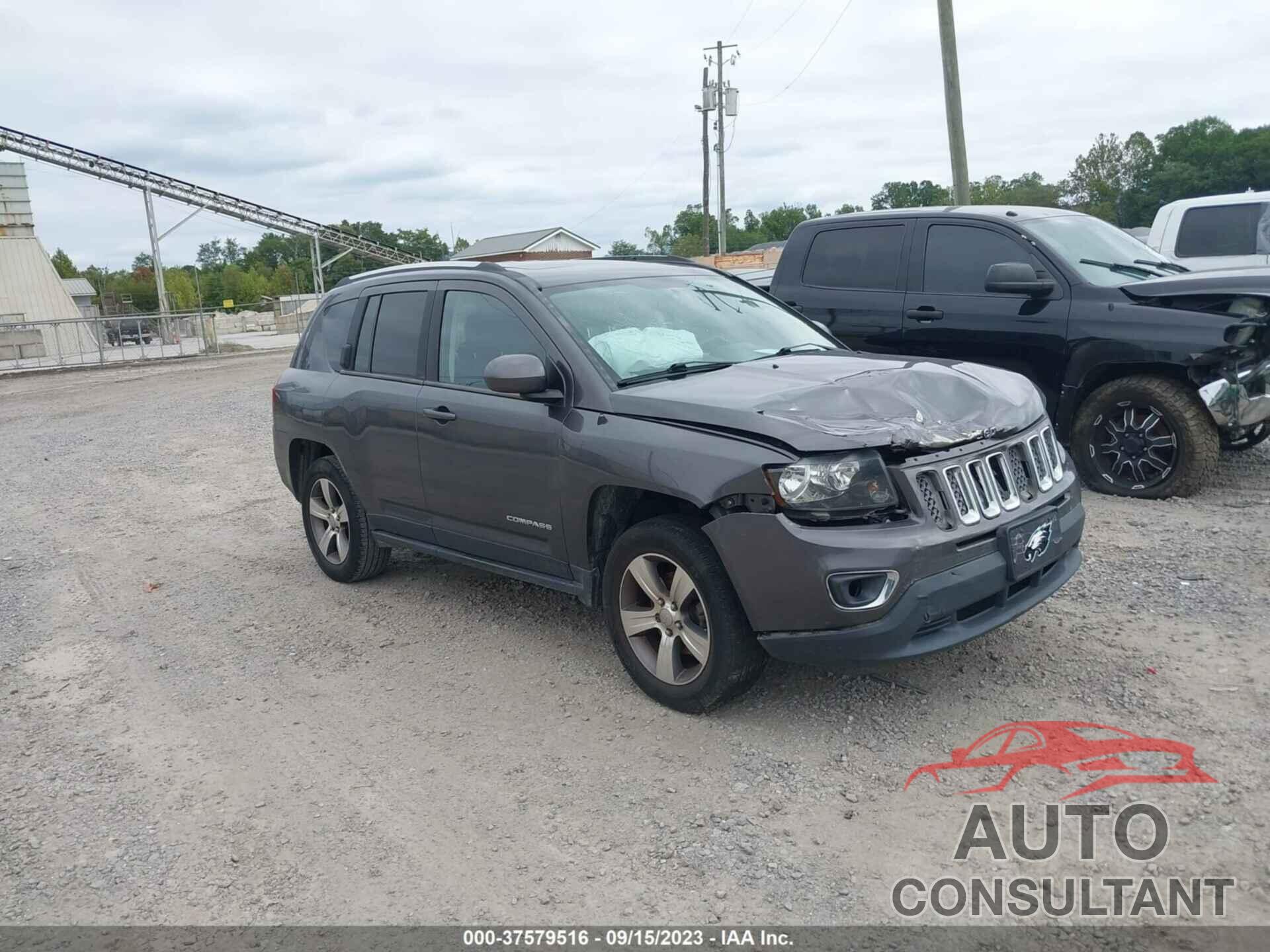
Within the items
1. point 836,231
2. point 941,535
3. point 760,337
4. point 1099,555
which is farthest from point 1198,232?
point 941,535

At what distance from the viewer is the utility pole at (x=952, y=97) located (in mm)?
15781

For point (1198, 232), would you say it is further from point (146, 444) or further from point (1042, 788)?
point (146, 444)

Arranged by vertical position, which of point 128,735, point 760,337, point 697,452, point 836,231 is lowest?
point 128,735

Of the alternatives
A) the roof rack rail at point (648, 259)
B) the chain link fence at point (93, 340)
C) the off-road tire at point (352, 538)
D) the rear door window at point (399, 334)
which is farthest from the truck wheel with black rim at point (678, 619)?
the chain link fence at point (93, 340)

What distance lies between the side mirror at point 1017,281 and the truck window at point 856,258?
40.6 inches

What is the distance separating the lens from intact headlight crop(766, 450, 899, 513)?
3777mm

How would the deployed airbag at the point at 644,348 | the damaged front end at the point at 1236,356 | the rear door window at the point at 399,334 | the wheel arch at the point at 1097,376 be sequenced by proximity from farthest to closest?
the wheel arch at the point at 1097,376 < the damaged front end at the point at 1236,356 < the rear door window at the point at 399,334 < the deployed airbag at the point at 644,348

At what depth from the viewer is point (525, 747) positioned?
4.14 meters

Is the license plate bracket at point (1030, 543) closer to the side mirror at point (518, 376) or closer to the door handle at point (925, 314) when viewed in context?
the side mirror at point (518, 376)

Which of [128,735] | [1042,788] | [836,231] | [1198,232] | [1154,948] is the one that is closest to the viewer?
[1154,948]

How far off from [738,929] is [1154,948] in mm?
1099

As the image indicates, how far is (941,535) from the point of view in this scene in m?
3.77

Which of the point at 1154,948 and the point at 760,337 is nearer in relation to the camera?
the point at 1154,948

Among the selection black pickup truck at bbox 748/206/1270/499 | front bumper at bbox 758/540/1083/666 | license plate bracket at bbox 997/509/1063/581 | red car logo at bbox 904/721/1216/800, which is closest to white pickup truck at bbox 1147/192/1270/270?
black pickup truck at bbox 748/206/1270/499
